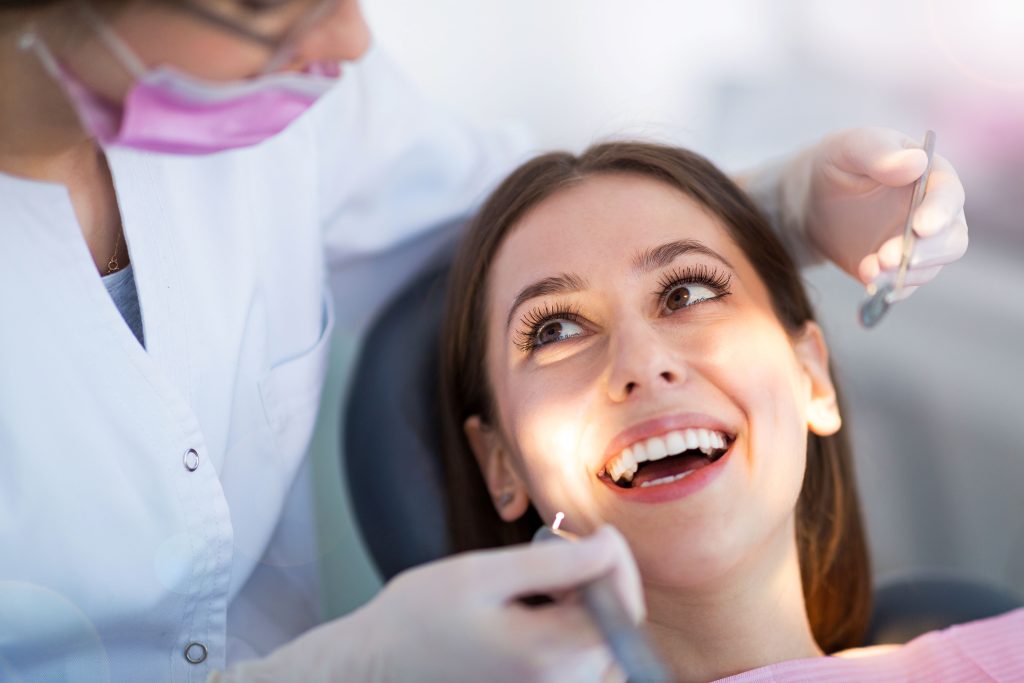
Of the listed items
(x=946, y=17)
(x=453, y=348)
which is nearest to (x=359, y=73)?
(x=453, y=348)

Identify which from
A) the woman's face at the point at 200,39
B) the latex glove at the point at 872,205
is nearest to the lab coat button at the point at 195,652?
the woman's face at the point at 200,39

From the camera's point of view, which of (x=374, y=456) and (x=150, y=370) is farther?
(x=374, y=456)

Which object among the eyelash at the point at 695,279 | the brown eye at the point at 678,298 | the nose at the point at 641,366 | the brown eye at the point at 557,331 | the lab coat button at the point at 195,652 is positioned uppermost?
the eyelash at the point at 695,279

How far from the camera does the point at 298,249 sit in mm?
1335

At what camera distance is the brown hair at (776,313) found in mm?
1302

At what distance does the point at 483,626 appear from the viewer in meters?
0.79

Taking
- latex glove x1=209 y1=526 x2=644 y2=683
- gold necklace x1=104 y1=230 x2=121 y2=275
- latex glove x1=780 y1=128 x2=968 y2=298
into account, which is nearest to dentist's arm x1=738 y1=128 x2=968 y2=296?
latex glove x1=780 y1=128 x2=968 y2=298

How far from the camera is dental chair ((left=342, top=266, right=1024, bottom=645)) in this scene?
1.38m

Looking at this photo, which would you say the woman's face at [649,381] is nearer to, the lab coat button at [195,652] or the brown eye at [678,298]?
the brown eye at [678,298]

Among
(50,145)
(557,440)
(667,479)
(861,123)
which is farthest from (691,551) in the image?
(861,123)

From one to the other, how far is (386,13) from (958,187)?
149 cm

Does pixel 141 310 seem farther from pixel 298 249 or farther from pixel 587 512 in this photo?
pixel 587 512

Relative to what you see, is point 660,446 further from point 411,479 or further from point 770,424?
point 411,479

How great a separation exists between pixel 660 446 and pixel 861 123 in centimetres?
147
